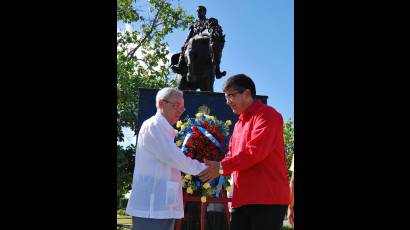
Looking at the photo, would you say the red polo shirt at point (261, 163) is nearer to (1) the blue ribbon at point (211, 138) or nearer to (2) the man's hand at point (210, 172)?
(2) the man's hand at point (210, 172)

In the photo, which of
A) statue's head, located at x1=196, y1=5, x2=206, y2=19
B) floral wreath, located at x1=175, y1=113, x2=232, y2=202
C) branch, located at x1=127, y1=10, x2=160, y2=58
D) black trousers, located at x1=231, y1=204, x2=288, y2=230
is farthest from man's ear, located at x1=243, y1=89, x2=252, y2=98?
branch, located at x1=127, y1=10, x2=160, y2=58

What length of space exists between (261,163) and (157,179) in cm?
86

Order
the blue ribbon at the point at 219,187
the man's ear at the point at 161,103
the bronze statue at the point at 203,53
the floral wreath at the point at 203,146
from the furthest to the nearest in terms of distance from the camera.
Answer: the bronze statue at the point at 203,53, the blue ribbon at the point at 219,187, the floral wreath at the point at 203,146, the man's ear at the point at 161,103

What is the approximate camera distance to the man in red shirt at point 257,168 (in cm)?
332

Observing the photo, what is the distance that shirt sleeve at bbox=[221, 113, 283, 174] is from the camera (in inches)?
133

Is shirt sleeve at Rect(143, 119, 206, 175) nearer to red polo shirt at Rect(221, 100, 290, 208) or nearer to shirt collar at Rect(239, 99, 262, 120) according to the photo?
red polo shirt at Rect(221, 100, 290, 208)

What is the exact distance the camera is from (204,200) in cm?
504

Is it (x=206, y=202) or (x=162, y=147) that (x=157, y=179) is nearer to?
(x=162, y=147)

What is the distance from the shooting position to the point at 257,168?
11.4ft

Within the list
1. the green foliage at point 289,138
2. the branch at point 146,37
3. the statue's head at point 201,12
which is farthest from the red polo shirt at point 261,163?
the green foliage at point 289,138

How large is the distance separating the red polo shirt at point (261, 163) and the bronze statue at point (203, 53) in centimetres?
429
